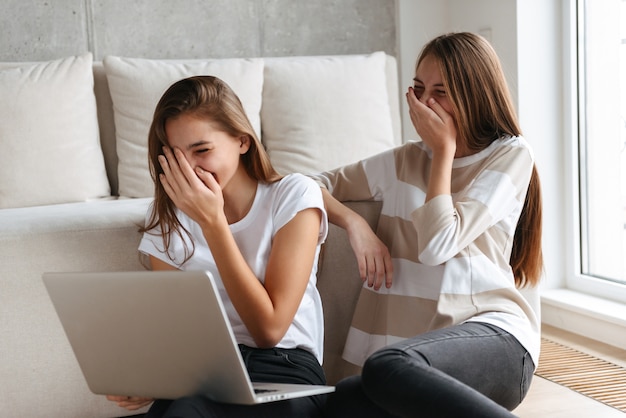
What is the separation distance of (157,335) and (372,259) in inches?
22.9

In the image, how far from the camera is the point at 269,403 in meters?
1.33

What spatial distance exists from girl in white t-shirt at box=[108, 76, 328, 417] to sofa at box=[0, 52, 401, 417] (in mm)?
214

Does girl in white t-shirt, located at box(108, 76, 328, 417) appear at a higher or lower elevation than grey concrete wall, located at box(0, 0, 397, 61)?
lower

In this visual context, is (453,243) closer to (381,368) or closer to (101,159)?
(381,368)

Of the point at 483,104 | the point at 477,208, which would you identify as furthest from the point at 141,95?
the point at 477,208

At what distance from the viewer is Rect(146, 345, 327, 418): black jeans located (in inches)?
49.9

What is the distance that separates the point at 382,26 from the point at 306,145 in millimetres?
1040

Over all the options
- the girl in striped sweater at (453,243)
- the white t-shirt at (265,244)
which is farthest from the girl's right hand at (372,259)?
the white t-shirt at (265,244)

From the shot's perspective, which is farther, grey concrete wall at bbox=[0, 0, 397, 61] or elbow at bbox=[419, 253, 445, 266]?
grey concrete wall at bbox=[0, 0, 397, 61]

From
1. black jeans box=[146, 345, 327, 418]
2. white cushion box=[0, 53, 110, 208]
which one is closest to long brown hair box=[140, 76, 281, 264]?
black jeans box=[146, 345, 327, 418]

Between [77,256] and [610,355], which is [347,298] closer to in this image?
[77,256]

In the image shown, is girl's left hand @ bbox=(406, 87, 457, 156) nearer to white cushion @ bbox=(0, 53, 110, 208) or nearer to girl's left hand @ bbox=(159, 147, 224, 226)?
girl's left hand @ bbox=(159, 147, 224, 226)

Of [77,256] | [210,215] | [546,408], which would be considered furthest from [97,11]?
[546,408]

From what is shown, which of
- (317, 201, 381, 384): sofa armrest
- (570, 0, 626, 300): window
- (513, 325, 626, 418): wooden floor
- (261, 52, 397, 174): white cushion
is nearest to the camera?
(317, 201, 381, 384): sofa armrest
